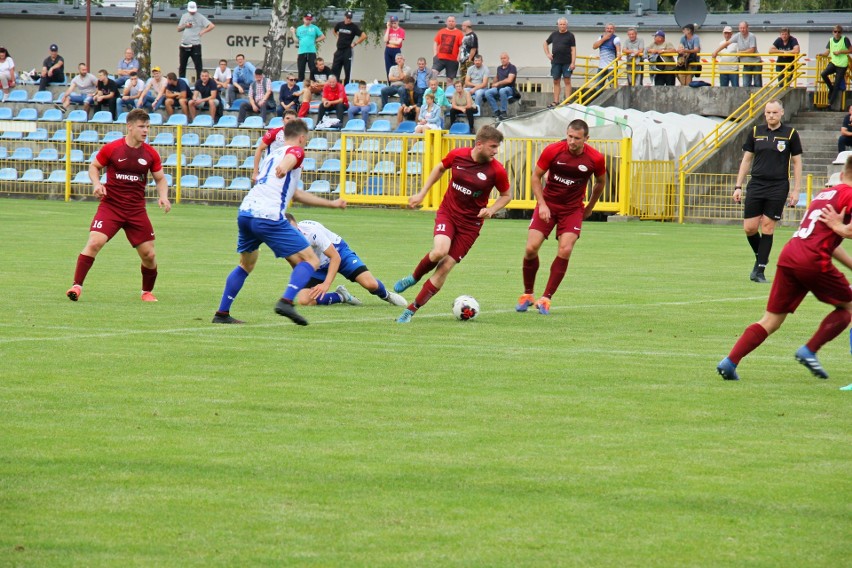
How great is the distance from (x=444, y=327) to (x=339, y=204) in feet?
4.79

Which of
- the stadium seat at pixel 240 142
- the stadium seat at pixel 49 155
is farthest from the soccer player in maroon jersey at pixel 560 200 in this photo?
the stadium seat at pixel 49 155

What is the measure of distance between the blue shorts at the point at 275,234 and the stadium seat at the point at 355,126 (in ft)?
71.3

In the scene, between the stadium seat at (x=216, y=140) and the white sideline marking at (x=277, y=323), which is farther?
the stadium seat at (x=216, y=140)

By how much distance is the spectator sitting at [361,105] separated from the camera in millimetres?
33625

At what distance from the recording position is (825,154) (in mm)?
31000

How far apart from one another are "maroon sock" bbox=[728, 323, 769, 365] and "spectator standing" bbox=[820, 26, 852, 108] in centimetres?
2505

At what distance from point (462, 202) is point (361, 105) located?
21.7m

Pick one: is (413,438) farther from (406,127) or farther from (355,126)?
(355,126)

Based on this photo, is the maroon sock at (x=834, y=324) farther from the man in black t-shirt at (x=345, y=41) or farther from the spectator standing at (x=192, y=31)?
the spectator standing at (x=192, y=31)

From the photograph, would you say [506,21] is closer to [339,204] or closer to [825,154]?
[825,154]

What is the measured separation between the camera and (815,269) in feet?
28.4

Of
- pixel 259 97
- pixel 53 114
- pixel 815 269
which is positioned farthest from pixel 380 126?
pixel 815 269

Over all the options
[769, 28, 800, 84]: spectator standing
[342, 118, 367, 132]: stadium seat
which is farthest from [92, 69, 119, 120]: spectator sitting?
[769, 28, 800, 84]: spectator standing

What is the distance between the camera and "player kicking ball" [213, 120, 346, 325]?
37.0 feet
